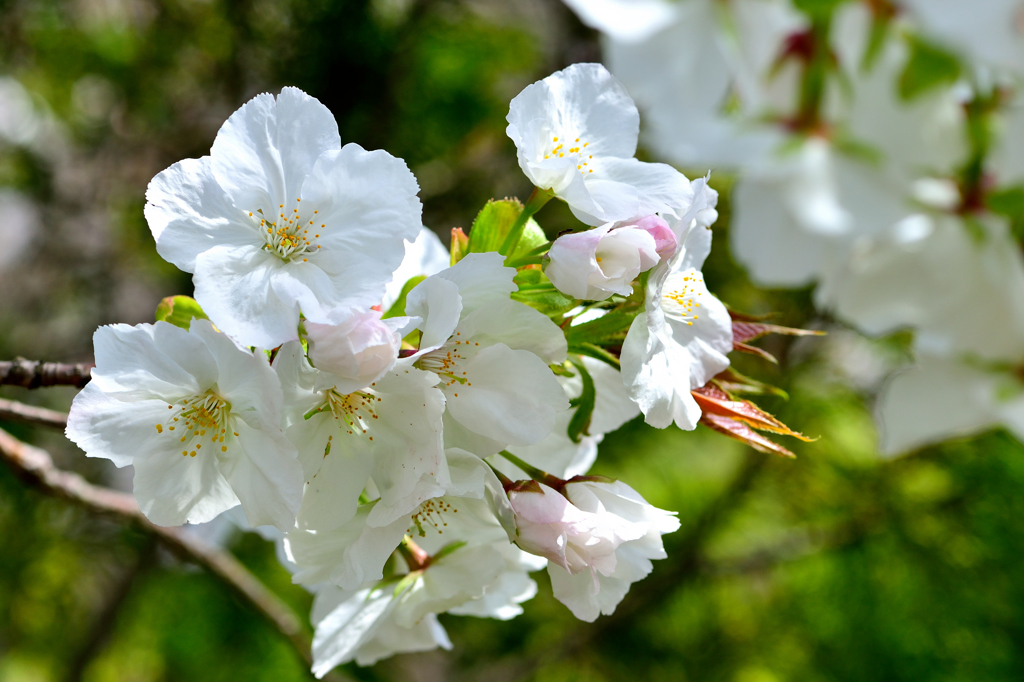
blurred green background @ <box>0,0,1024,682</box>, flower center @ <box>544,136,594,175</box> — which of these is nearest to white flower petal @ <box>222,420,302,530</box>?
flower center @ <box>544,136,594,175</box>

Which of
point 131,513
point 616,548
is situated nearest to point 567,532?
point 616,548

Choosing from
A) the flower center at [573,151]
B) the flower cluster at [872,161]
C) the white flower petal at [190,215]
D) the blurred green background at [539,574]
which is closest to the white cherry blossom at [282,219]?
the white flower petal at [190,215]

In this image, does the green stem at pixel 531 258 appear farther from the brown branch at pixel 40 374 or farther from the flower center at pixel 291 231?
the brown branch at pixel 40 374

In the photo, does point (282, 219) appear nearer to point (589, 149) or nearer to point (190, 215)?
point (190, 215)

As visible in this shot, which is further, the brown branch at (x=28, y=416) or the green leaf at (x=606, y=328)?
the brown branch at (x=28, y=416)

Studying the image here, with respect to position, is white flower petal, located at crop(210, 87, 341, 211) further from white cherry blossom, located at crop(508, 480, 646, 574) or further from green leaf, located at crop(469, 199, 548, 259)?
white cherry blossom, located at crop(508, 480, 646, 574)
